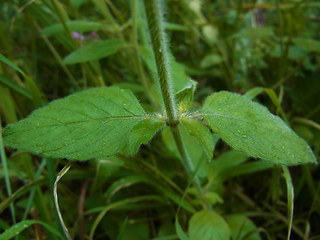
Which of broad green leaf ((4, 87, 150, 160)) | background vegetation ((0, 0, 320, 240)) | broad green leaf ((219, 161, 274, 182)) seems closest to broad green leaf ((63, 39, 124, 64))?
background vegetation ((0, 0, 320, 240))

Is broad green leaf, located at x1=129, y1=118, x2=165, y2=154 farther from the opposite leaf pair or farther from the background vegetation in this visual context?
the background vegetation

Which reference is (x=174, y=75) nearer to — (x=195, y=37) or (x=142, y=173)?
(x=142, y=173)

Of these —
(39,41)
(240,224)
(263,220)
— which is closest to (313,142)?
(263,220)

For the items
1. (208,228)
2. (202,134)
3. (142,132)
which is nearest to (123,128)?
(142,132)

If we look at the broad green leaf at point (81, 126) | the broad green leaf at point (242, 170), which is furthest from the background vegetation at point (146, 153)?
the broad green leaf at point (81, 126)

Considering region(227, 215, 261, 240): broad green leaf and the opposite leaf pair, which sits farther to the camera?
region(227, 215, 261, 240): broad green leaf

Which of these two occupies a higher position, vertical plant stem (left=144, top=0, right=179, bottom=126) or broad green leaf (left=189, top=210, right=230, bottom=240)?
vertical plant stem (left=144, top=0, right=179, bottom=126)
